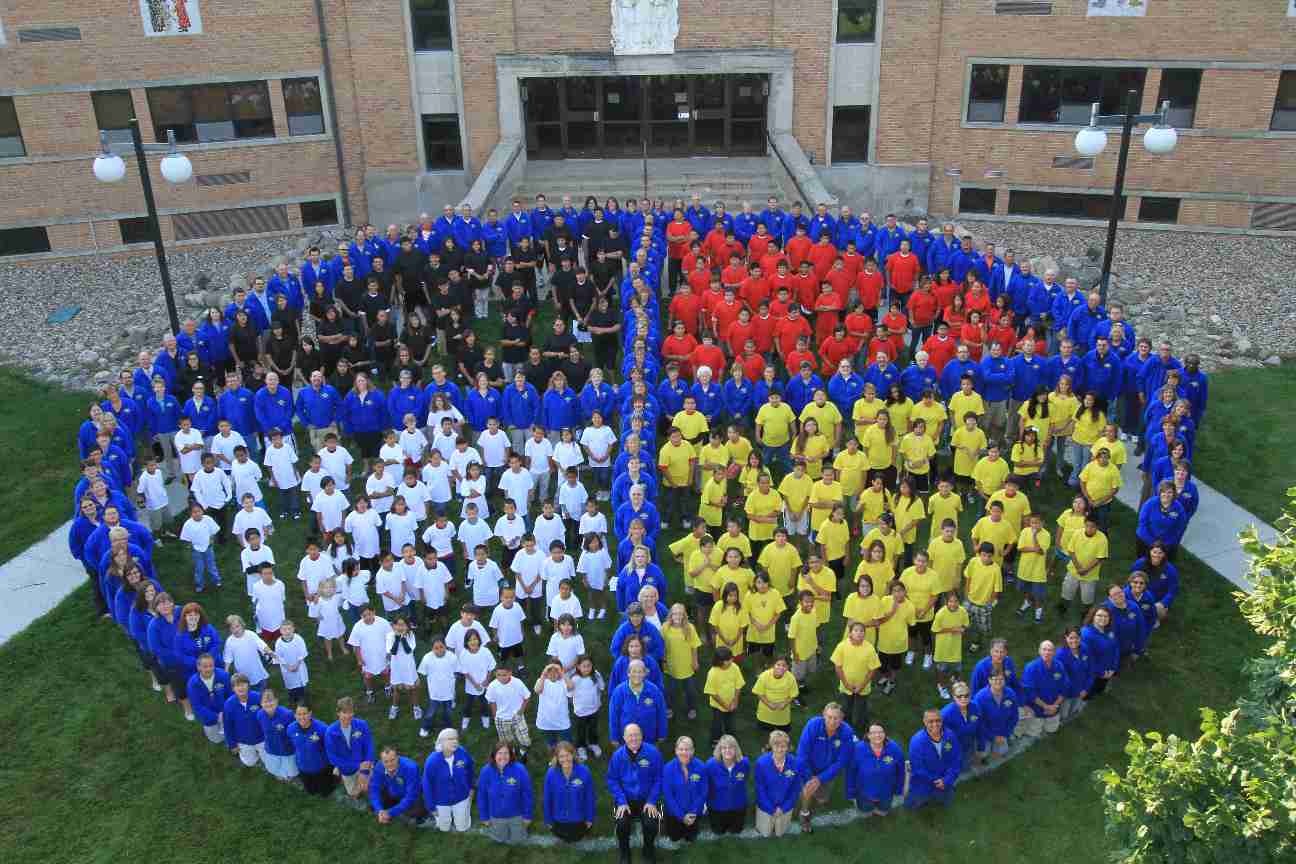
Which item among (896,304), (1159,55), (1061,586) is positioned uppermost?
(1159,55)

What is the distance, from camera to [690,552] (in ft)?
39.8

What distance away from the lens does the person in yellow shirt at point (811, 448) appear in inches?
543

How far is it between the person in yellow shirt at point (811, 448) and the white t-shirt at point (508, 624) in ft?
13.5

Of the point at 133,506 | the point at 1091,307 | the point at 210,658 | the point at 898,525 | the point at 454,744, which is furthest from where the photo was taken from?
the point at 1091,307

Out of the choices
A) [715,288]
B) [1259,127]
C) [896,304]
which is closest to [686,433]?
[715,288]

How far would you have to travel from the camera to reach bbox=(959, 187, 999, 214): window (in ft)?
89.1

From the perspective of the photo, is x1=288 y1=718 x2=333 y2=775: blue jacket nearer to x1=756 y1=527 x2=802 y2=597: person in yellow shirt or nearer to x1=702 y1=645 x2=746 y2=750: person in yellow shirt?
x1=702 y1=645 x2=746 y2=750: person in yellow shirt

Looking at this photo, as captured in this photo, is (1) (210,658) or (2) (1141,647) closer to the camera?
(1) (210,658)

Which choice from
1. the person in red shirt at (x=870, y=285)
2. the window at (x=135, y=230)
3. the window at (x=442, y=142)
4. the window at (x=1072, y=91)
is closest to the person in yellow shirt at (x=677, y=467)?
the person in red shirt at (x=870, y=285)

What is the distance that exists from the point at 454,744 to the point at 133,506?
6.73 m

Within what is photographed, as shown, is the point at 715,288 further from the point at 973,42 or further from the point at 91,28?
the point at 91,28

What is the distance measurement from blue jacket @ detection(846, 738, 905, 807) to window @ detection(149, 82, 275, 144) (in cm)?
2209

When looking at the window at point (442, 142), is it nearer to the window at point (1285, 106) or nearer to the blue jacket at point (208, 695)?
the window at point (1285, 106)

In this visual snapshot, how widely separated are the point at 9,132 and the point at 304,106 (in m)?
6.30
